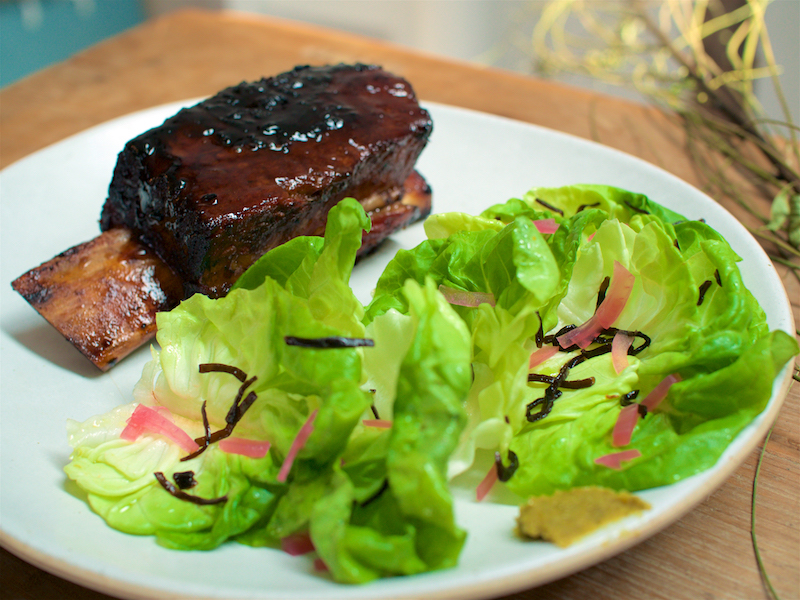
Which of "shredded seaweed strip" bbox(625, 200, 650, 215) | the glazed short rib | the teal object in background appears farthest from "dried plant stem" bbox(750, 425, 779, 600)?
the teal object in background

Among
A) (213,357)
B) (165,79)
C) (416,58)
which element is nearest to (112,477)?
(213,357)

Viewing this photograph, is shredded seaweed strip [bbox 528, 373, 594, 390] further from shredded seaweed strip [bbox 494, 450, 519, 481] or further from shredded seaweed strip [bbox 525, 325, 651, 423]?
shredded seaweed strip [bbox 494, 450, 519, 481]

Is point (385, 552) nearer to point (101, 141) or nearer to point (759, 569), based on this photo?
point (759, 569)

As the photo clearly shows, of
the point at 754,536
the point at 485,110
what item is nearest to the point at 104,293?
the point at 754,536

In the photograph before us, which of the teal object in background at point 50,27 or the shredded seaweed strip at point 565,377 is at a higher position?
the shredded seaweed strip at point 565,377

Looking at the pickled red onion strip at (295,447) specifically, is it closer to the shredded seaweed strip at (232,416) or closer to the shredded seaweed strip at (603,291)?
the shredded seaweed strip at (232,416)

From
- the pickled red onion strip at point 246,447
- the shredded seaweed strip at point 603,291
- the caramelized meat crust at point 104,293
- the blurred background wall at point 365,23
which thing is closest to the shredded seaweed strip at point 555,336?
the shredded seaweed strip at point 603,291
